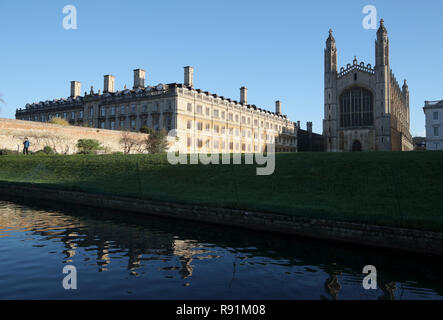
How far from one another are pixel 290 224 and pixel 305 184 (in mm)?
5006

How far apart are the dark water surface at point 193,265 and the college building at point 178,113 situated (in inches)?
1636

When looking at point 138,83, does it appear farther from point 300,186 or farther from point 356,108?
point 300,186

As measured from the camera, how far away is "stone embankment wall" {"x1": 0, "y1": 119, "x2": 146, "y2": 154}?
1390 inches

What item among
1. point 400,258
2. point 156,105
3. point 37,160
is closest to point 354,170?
point 400,258

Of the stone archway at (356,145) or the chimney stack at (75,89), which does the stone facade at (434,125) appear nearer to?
the stone archway at (356,145)

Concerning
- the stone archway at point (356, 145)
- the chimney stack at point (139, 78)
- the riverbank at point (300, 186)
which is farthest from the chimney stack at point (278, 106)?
the riverbank at point (300, 186)

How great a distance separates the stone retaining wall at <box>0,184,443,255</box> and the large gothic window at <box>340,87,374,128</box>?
57069 mm

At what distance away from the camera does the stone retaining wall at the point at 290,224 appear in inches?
412

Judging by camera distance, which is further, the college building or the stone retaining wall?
the college building

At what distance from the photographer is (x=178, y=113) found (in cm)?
5303

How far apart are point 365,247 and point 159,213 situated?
993 cm

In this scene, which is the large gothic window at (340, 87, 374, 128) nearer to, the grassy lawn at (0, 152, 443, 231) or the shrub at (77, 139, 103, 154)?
the grassy lawn at (0, 152, 443, 231)

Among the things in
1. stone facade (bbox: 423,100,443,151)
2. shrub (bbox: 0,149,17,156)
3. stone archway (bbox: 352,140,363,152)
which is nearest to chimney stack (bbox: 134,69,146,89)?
shrub (bbox: 0,149,17,156)

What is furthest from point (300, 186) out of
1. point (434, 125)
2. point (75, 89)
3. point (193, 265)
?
point (75, 89)
